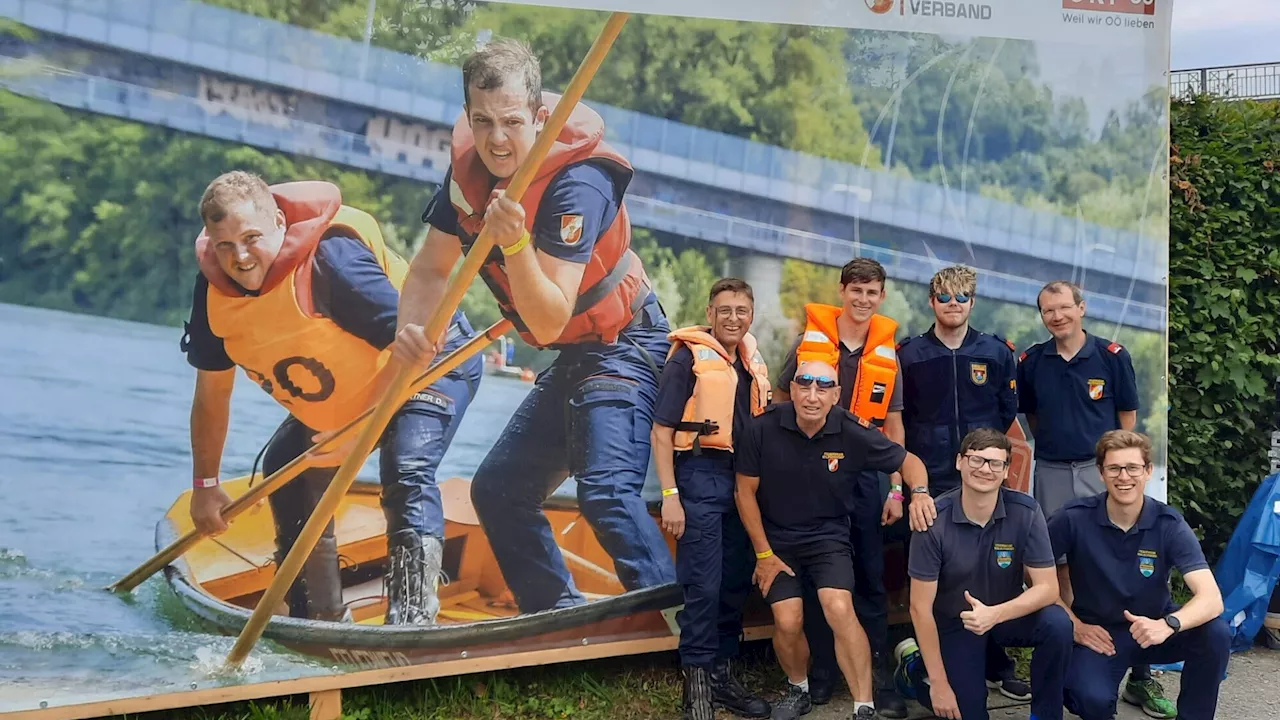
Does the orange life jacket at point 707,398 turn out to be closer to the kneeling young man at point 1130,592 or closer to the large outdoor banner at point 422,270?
the large outdoor banner at point 422,270

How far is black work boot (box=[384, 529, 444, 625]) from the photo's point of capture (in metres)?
3.82

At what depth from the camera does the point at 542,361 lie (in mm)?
3977

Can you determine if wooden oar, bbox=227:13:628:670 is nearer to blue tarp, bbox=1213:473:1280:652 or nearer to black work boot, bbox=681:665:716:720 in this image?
black work boot, bbox=681:665:716:720

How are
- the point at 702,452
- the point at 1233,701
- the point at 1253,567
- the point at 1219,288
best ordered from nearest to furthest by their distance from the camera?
the point at 702,452 < the point at 1233,701 < the point at 1253,567 < the point at 1219,288

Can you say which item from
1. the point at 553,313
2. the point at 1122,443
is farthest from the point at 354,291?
the point at 1122,443

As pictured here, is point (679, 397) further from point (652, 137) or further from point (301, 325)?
point (301, 325)

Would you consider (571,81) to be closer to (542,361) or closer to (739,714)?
(542,361)

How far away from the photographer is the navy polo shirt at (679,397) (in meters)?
3.80

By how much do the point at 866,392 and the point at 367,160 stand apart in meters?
2.09

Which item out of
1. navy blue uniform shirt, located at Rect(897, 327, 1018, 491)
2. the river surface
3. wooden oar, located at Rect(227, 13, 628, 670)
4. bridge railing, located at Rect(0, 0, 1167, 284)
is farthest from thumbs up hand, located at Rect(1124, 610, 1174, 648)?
the river surface

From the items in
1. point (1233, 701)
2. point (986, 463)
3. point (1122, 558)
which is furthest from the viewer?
point (1233, 701)

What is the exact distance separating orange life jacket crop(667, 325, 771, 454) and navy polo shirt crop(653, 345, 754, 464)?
0.07ft

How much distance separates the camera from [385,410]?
373 centimetres

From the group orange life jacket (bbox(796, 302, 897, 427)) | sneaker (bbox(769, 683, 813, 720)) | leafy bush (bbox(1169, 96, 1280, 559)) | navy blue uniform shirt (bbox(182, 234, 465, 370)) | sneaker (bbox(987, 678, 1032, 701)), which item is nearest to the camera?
navy blue uniform shirt (bbox(182, 234, 465, 370))
